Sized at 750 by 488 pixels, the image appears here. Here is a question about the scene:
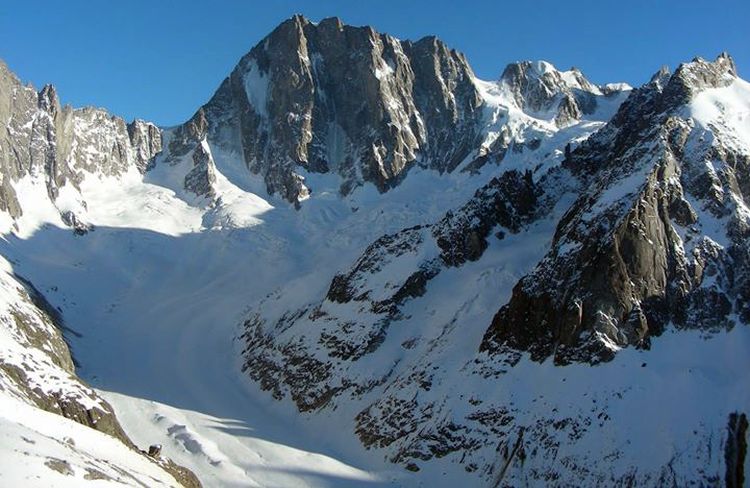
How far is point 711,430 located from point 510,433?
1393 centimetres

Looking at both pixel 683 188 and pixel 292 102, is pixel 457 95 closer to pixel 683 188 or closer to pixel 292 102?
pixel 292 102

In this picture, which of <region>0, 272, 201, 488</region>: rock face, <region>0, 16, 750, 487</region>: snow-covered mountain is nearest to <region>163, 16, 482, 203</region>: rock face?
<region>0, 16, 750, 487</region>: snow-covered mountain

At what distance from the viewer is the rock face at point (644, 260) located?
6412cm

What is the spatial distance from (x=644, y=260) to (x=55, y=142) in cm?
11721

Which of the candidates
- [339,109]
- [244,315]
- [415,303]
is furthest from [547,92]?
[415,303]

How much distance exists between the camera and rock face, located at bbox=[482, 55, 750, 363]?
2525 inches

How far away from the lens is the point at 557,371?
Answer: 6262cm

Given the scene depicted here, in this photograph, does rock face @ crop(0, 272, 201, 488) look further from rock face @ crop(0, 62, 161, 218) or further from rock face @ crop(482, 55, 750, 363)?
rock face @ crop(0, 62, 161, 218)

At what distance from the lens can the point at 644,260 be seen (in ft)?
218

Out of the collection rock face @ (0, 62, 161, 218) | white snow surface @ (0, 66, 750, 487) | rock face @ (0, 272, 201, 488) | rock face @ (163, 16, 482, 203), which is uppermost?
rock face @ (163, 16, 482, 203)

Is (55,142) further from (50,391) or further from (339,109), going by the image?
(50,391)

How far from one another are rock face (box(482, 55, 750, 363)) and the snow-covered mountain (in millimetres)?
221

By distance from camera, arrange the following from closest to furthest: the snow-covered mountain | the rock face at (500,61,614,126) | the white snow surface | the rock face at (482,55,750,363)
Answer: the snow-covered mountain
the white snow surface
the rock face at (482,55,750,363)
the rock face at (500,61,614,126)

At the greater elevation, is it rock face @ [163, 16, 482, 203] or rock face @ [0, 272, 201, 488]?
rock face @ [163, 16, 482, 203]
